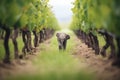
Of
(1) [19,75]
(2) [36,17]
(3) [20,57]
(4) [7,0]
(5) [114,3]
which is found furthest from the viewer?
(2) [36,17]

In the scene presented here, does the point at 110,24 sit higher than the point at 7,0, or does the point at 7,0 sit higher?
the point at 7,0

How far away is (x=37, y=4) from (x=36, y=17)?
1.41 metres

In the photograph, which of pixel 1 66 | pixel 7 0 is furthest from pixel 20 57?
pixel 7 0

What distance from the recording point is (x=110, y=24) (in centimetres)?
1201

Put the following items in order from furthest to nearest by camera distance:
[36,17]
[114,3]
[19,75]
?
[36,17] → [19,75] → [114,3]

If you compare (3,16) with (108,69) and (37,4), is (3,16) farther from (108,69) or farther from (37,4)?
(37,4)

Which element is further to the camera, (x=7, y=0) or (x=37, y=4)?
(x=37, y=4)

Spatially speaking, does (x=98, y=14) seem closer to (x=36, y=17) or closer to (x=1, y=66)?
(x=1, y=66)

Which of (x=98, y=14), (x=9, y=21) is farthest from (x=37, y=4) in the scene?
(x=98, y=14)

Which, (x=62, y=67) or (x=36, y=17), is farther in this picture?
(x=36, y=17)

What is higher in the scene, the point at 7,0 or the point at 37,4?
the point at 37,4

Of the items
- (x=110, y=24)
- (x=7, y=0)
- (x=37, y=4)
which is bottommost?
(x=110, y=24)

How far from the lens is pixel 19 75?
12.4 meters

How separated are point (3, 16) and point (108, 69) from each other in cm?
510
